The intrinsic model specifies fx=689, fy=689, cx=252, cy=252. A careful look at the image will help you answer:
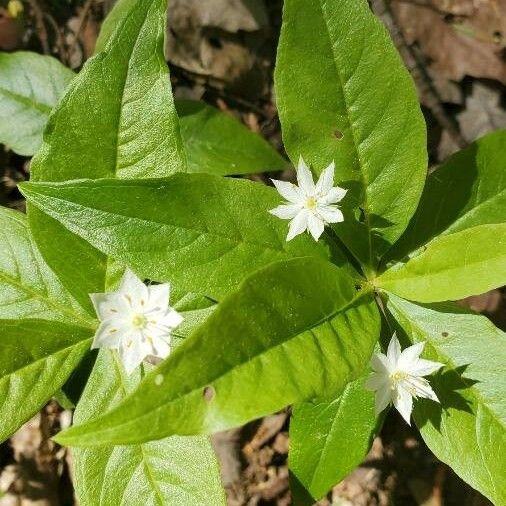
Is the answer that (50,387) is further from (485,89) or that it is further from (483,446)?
(485,89)

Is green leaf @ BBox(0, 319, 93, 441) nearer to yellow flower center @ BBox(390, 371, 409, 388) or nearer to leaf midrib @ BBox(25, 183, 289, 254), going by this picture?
leaf midrib @ BBox(25, 183, 289, 254)

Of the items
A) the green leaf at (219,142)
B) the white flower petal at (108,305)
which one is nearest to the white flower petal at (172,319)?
the white flower petal at (108,305)

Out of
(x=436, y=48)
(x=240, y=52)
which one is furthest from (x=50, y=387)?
(x=436, y=48)

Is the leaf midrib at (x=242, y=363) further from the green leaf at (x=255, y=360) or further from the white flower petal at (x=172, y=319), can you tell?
the white flower petal at (x=172, y=319)

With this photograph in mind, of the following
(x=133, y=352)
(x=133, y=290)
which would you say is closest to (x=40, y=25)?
(x=133, y=290)

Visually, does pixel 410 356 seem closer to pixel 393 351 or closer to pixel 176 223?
pixel 393 351

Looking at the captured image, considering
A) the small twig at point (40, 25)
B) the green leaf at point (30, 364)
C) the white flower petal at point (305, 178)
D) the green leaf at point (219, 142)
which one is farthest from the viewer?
the small twig at point (40, 25)

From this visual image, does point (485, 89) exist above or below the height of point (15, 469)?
above
